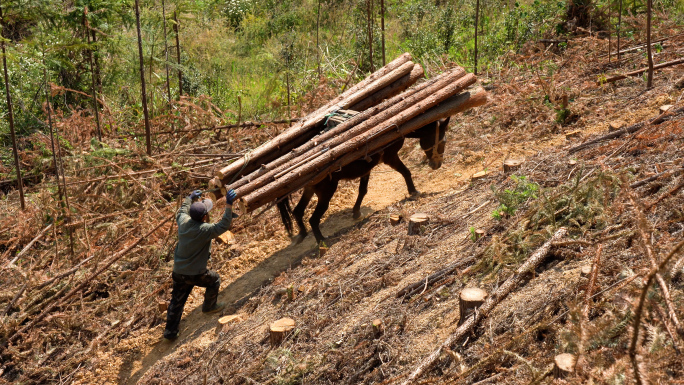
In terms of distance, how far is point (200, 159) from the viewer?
10430 mm

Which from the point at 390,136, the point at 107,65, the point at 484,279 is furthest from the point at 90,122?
the point at 484,279

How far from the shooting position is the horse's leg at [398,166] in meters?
8.53

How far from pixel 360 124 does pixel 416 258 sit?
2.38 m

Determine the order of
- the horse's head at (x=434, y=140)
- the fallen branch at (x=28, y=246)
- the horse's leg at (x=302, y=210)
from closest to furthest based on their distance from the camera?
the horse's leg at (x=302, y=210) → the fallen branch at (x=28, y=246) → the horse's head at (x=434, y=140)

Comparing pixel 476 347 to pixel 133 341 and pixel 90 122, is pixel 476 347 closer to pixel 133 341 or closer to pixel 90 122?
pixel 133 341

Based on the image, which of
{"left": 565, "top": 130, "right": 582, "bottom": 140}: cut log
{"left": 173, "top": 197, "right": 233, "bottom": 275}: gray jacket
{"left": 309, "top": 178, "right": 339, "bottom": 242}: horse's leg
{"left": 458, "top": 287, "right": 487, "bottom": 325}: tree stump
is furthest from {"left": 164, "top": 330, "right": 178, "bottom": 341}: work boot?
{"left": 565, "top": 130, "right": 582, "bottom": 140}: cut log

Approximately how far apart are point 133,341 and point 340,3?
13692 mm

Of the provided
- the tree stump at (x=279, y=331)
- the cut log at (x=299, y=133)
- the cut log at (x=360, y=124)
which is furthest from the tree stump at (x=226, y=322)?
the cut log at (x=299, y=133)

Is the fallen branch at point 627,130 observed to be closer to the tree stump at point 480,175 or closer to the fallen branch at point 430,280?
the tree stump at point 480,175

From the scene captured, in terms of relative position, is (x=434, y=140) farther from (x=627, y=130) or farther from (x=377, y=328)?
(x=377, y=328)

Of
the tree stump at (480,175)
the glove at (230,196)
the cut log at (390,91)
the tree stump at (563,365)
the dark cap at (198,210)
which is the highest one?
the cut log at (390,91)

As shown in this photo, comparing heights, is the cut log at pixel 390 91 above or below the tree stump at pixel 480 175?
above

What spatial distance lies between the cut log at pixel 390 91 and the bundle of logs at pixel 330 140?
0.64 ft

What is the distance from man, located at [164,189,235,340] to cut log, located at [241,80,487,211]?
450mm
